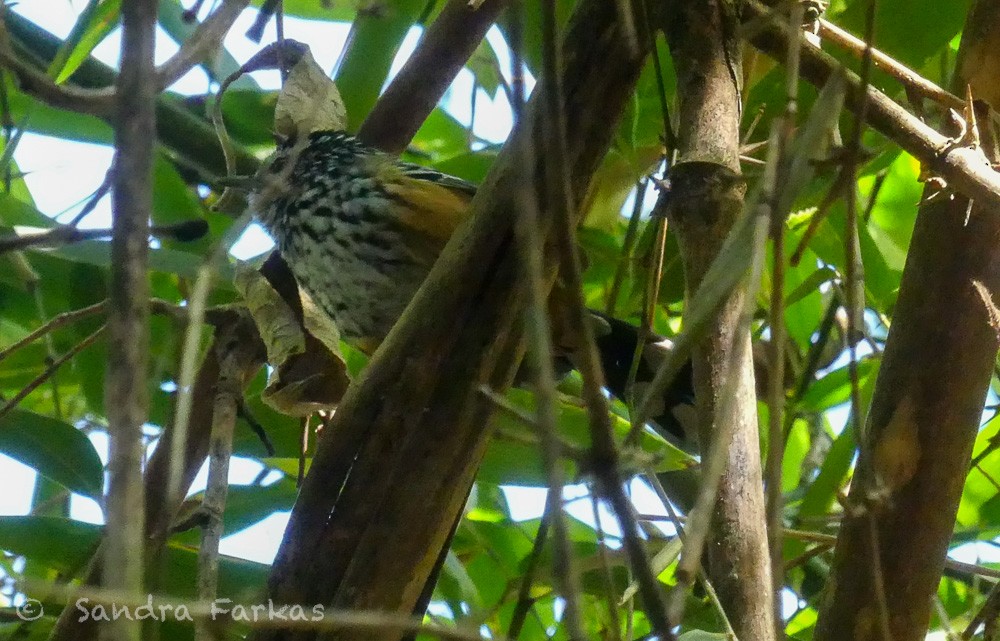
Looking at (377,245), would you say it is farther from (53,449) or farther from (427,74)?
(53,449)

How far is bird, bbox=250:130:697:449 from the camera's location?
172 cm

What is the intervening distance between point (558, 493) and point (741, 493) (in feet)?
1.51

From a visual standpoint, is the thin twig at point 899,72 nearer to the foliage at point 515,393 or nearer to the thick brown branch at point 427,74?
the foliage at point 515,393

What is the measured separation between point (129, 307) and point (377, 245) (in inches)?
52.1

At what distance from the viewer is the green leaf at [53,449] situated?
4.59 ft

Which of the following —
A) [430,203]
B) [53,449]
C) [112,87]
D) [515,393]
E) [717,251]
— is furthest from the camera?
[430,203]

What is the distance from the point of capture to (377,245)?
179cm

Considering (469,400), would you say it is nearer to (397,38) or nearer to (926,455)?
(926,455)

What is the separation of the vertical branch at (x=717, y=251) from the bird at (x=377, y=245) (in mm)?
594

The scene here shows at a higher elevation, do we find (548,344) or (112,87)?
(112,87)

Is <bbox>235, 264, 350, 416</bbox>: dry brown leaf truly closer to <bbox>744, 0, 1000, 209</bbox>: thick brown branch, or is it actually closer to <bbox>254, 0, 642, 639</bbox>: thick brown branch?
<bbox>254, 0, 642, 639</bbox>: thick brown branch

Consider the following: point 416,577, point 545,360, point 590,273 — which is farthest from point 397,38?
point 545,360

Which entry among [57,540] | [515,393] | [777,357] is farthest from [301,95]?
[777,357]

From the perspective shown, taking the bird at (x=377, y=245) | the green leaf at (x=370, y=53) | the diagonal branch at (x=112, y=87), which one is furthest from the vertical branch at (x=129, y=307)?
the bird at (x=377, y=245)
